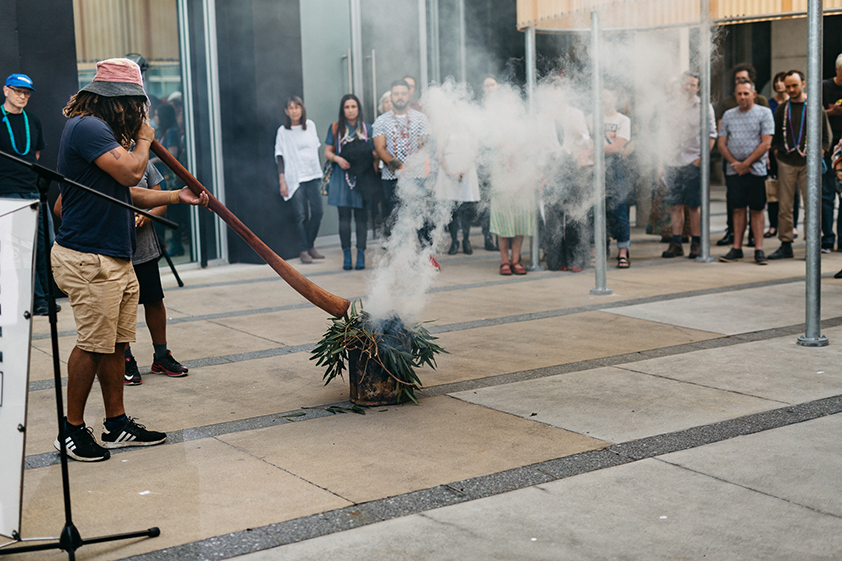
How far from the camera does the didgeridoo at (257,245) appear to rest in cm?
387

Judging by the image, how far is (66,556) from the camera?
9.25 ft

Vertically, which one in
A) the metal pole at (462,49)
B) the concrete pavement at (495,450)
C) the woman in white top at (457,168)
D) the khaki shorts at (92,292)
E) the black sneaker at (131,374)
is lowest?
the concrete pavement at (495,450)

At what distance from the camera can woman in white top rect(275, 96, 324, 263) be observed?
950cm

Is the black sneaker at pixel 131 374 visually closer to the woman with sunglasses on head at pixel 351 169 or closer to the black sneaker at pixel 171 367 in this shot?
the black sneaker at pixel 171 367

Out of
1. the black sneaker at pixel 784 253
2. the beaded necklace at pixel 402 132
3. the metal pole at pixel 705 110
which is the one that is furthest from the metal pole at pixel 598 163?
the black sneaker at pixel 784 253

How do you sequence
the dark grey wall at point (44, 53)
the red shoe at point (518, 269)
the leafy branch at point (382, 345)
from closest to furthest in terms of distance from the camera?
the leafy branch at point (382, 345) < the dark grey wall at point (44, 53) < the red shoe at point (518, 269)

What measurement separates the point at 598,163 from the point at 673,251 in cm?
269

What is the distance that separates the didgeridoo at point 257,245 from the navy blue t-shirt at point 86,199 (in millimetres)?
274

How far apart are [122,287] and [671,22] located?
7317mm

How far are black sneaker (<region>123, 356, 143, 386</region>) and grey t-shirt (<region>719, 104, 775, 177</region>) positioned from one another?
6.38m

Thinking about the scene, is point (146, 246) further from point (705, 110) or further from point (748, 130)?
point (748, 130)

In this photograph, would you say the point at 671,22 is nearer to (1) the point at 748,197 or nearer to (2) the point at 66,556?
(1) the point at 748,197

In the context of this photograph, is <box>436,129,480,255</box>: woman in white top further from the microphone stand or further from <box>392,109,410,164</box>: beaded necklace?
the microphone stand

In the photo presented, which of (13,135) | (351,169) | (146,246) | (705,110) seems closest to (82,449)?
(146,246)
